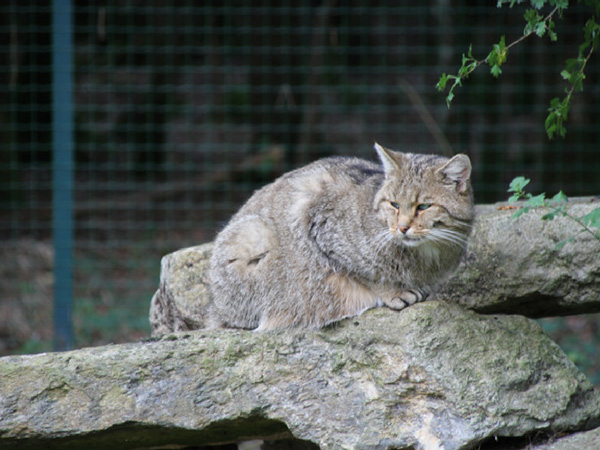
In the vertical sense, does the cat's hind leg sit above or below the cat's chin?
below

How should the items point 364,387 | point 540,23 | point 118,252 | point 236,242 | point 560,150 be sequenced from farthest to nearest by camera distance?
point 118,252 < point 560,150 < point 236,242 < point 364,387 < point 540,23

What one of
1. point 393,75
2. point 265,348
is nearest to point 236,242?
point 265,348

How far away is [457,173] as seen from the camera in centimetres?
394

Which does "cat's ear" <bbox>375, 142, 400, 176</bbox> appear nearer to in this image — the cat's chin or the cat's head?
the cat's head

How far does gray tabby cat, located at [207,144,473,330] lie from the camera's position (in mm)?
3932

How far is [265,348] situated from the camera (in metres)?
3.95

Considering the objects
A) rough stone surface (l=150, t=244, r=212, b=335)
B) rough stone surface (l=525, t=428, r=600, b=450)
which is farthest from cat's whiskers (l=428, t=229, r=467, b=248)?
rough stone surface (l=150, t=244, r=212, b=335)

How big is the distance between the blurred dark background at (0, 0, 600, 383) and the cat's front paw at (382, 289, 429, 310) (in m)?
3.54

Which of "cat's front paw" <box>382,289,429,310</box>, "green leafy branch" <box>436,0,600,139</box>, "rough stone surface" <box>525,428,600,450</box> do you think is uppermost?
"green leafy branch" <box>436,0,600,139</box>

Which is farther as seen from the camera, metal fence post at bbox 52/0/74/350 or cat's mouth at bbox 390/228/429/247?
metal fence post at bbox 52/0/74/350

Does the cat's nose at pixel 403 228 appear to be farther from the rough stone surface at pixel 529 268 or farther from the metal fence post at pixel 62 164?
the metal fence post at pixel 62 164

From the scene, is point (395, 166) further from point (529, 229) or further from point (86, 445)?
point (86, 445)

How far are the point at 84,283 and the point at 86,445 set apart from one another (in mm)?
4757

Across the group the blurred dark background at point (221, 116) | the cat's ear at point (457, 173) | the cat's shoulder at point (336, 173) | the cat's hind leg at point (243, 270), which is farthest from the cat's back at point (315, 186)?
the blurred dark background at point (221, 116)
